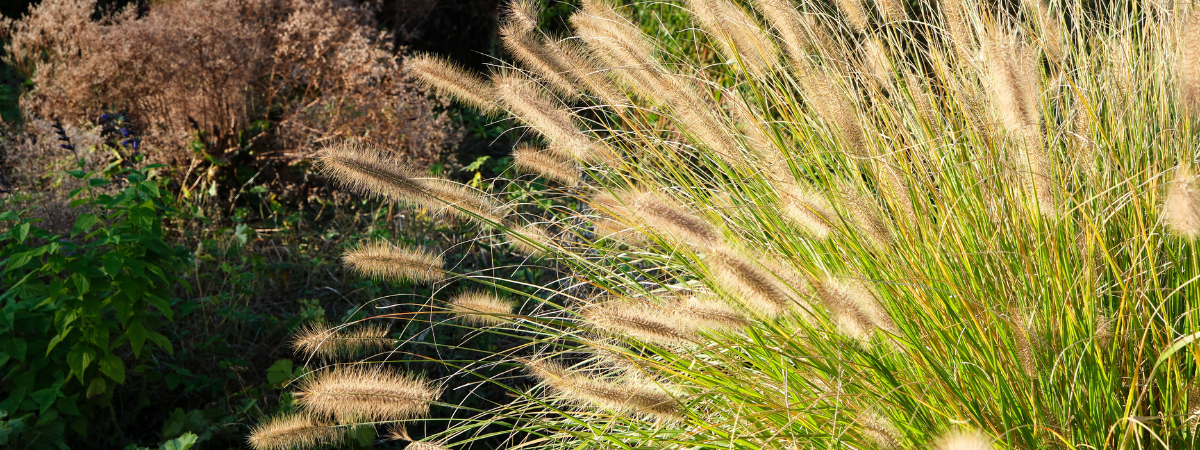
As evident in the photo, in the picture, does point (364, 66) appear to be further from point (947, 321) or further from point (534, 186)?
point (947, 321)

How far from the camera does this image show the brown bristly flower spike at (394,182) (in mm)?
1932

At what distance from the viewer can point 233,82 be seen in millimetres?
4461

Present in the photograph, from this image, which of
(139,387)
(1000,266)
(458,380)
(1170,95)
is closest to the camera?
(1000,266)

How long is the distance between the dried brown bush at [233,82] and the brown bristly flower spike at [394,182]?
2.24 metres

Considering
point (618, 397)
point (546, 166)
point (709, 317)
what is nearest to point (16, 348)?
point (546, 166)

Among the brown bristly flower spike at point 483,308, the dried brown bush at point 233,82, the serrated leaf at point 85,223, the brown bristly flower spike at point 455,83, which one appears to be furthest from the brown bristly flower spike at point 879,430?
the dried brown bush at point 233,82

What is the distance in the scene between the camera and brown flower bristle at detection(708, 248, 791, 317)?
1336mm

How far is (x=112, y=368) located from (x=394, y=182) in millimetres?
1323

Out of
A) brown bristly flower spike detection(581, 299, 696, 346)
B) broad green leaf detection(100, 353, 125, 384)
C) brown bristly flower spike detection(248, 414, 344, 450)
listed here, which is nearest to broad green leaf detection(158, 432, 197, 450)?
broad green leaf detection(100, 353, 125, 384)

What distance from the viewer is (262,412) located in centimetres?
294

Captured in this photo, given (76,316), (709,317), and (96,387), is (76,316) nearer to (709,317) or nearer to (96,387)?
(96,387)

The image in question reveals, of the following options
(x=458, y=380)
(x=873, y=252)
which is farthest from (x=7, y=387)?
(x=873, y=252)

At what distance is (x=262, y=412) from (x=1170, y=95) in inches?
115

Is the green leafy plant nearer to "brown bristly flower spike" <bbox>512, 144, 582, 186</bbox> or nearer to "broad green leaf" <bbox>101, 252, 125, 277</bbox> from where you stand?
"broad green leaf" <bbox>101, 252, 125, 277</bbox>
